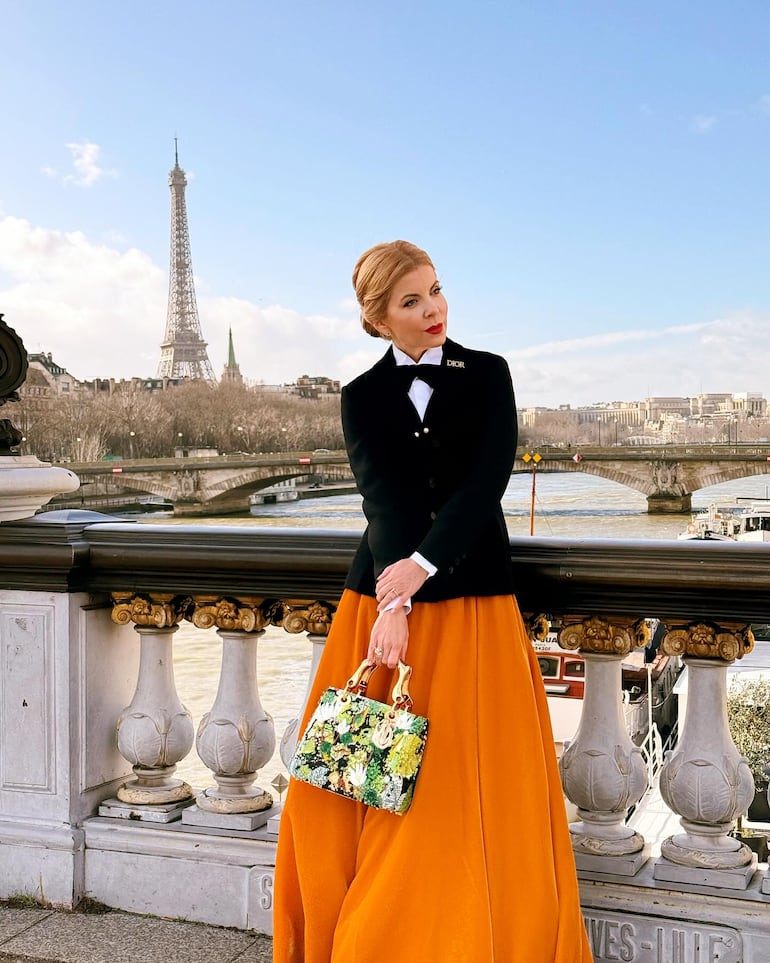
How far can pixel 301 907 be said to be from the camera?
2127 mm

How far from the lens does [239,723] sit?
2584mm

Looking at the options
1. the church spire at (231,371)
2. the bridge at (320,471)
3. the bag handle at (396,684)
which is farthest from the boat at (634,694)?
the church spire at (231,371)

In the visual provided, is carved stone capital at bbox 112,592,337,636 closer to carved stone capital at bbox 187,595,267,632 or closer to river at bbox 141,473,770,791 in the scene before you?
carved stone capital at bbox 187,595,267,632

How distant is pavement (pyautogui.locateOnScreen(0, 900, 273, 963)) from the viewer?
2.45 meters

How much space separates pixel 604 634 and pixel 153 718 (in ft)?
3.61

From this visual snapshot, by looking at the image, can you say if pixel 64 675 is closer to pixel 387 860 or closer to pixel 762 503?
pixel 387 860

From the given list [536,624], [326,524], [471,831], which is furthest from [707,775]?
[326,524]

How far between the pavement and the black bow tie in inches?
50.5

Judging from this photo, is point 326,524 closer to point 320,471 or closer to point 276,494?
point 320,471

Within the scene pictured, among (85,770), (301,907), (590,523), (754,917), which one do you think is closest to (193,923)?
(85,770)

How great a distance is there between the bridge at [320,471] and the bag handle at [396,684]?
4085 cm

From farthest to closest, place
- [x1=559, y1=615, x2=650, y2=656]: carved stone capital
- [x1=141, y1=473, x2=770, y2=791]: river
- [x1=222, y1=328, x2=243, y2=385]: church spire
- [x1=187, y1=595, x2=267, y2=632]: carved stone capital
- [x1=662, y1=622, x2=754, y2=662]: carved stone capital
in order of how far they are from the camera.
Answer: [x1=222, y1=328, x2=243, y2=385]: church spire < [x1=141, y1=473, x2=770, y2=791]: river < [x1=187, y1=595, x2=267, y2=632]: carved stone capital < [x1=559, y1=615, x2=650, y2=656]: carved stone capital < [x1=662, y1=622, x2=754, y2=662]: carved stone capital

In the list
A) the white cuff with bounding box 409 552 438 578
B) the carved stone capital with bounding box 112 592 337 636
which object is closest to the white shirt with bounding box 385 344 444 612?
the white cuff with bounding box 409 552 438 578

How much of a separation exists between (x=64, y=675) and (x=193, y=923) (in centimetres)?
64
